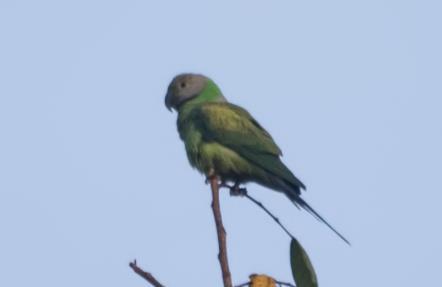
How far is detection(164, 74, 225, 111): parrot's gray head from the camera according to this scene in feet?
26.7

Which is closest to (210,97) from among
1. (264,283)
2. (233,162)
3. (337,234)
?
(233,162)

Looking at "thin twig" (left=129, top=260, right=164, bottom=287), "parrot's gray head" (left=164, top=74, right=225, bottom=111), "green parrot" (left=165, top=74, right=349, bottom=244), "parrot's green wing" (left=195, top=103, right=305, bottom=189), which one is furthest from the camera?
"parrot's gray head" (left=164, top=74, right=225, bottom=111)

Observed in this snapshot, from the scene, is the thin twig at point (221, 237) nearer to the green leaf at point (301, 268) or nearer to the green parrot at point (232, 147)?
the green leaf at point (301, 268)

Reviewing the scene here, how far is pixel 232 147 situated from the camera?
668 centimetres

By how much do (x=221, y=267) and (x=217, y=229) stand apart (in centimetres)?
24

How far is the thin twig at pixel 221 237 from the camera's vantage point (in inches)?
106

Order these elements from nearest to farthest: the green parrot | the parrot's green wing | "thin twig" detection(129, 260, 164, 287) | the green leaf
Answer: "thin twig" detection(129, 260, 164, 287)
the green leaf
the green parrot
the parrot's green wing

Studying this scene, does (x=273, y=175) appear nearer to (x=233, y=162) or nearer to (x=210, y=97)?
(x=233, y=162)

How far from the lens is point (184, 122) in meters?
7.11

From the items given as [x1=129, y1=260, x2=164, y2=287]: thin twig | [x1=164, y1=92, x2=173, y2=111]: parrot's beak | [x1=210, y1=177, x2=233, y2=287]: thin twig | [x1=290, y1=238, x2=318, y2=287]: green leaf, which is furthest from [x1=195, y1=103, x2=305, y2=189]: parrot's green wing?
[x1=129, y1=260, x2=164, y2=287]: thin twig

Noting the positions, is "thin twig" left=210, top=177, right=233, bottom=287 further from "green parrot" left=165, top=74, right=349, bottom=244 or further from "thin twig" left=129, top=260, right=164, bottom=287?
"green parrot" left=165, top=74, right=349, bottom=244

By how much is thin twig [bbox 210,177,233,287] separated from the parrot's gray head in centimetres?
478

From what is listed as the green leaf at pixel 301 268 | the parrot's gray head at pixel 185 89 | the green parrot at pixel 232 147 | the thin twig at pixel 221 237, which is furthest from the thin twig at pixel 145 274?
the parrot's gray head at pixel 185 89

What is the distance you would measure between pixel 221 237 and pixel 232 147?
3.76 m
